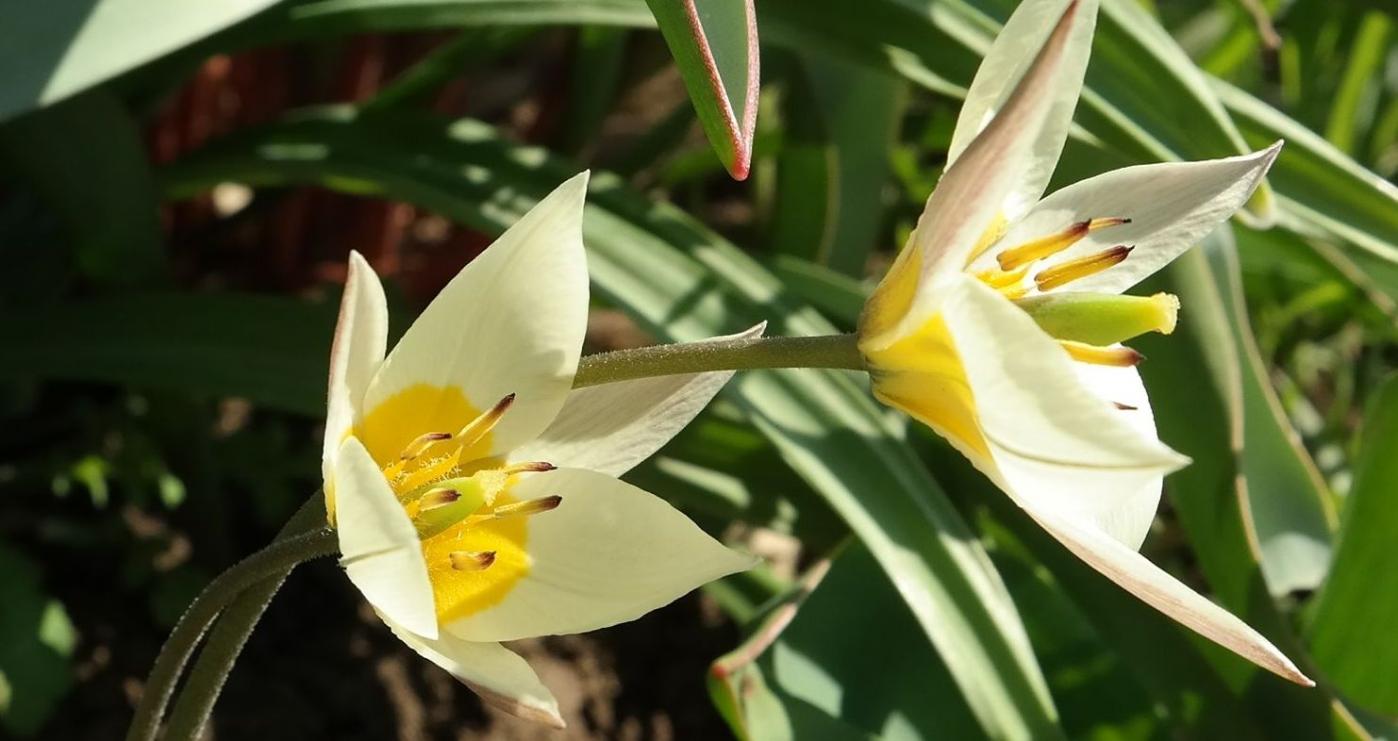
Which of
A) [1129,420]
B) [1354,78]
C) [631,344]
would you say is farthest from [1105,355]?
[1354,78]

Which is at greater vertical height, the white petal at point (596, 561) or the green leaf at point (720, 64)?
the green leaf at point (720, 64)

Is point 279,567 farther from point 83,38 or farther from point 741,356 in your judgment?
point 83,38

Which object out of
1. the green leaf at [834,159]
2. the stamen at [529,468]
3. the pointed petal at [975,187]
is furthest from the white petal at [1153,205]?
the green leaf at [834,159]

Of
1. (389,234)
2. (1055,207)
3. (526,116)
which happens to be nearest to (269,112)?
(389,234)

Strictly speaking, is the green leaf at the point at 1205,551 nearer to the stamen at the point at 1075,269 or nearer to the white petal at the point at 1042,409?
the stamen at the point at 1075,269

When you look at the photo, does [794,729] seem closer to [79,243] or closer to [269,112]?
[79,243]

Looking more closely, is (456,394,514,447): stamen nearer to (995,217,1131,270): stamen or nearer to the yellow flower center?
the yellow flower center

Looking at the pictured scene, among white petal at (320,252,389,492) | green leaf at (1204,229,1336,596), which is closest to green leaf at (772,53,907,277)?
green leaf at (1204,229,1336,596)

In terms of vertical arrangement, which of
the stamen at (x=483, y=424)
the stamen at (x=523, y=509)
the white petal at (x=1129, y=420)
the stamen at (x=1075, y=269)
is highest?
the stamen at (x=1075, y=269)
